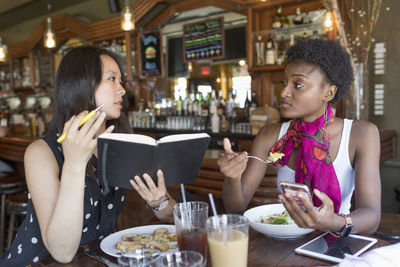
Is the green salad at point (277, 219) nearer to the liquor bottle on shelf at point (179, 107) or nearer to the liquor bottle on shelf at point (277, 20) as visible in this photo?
the liquor bottle on shelf at point (277, 20)

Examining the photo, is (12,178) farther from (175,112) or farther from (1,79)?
(1,79)

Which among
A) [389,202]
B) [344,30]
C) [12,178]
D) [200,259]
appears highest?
[344,30]

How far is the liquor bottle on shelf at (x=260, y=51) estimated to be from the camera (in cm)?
462

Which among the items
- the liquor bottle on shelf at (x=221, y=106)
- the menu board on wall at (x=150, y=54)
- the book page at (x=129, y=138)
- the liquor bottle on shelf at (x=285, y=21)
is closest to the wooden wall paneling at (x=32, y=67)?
the menu board on wall at (x=150, y=54)

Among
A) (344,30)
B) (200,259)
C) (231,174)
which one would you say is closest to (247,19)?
(344,30)

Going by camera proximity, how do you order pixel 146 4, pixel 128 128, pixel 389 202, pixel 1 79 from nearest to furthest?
pixel 128 128
pixel 389 202
pixel 146 4
pixel 1 79

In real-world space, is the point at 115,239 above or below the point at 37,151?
below

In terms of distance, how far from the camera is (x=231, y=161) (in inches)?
58.6

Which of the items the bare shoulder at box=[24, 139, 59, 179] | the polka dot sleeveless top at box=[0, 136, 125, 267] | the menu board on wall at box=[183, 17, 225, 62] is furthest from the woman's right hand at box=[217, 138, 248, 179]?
the menu board on wall at box=[183, 17, 225, 62]

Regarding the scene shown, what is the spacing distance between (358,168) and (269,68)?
295 cm

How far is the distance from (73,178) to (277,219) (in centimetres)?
75

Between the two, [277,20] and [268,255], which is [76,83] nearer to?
[268,255]

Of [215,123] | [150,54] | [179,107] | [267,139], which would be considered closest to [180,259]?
[267,139]

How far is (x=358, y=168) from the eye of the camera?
1714mm
